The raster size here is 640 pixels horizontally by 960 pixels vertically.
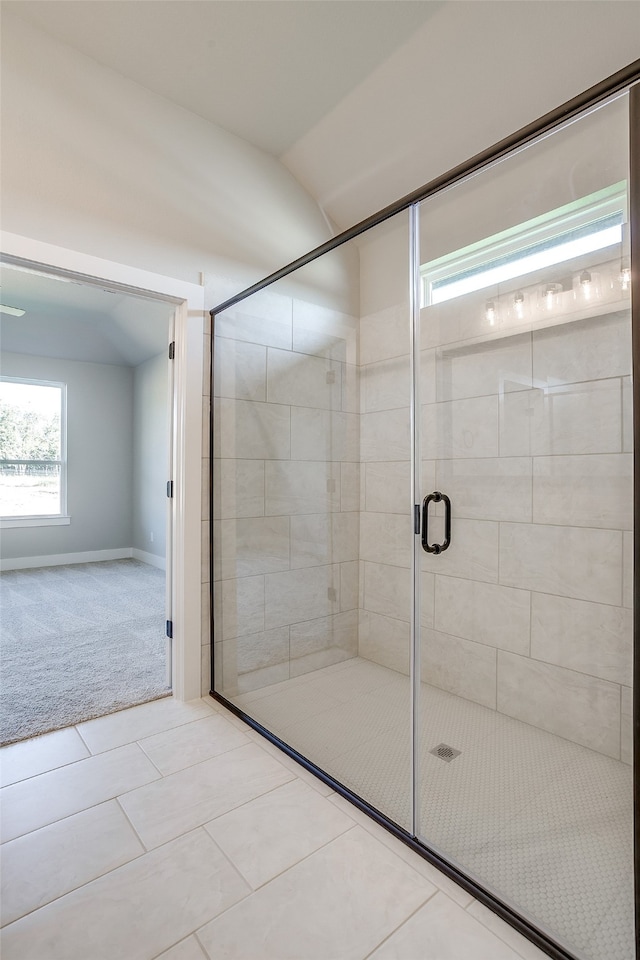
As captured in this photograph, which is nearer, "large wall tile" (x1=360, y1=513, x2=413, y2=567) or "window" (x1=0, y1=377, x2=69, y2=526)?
"large wall tile" (x1=360, y1=513, x2=413, y2=567)

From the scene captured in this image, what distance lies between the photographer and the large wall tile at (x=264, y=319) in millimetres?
2314

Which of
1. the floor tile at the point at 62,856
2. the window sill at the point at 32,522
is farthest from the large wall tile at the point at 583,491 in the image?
the window sill at the point at 32,522

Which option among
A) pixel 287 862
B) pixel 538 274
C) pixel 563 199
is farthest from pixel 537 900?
pixel 563 199

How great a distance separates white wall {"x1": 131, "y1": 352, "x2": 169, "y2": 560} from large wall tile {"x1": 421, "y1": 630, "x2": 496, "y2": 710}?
14.2 feet

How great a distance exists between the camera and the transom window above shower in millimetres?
1589

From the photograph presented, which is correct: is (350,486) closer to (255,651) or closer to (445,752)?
(255,651)

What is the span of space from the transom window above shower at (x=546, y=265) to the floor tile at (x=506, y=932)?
1831 mm

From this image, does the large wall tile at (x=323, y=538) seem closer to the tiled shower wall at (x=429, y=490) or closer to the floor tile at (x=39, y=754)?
the tiled shower wall at (x=429, y=490)

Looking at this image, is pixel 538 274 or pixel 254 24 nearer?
pixel 538 274

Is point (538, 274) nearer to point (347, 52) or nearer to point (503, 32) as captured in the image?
point (503, 32)

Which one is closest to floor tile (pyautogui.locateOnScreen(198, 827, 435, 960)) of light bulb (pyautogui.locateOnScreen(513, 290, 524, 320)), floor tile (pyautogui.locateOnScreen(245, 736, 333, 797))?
floor tile (pyautogui.locateOnScreen(245, 736, 333, 797))

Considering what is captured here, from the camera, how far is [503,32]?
6.23 ft

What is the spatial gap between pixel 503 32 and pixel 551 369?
4.54ft

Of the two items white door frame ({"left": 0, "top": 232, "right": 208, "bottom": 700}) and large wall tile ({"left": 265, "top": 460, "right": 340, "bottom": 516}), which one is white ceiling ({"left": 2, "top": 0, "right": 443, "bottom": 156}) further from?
large wall tile ({"left": 265, "top": 460, "right": 340, "bottom": 516})
